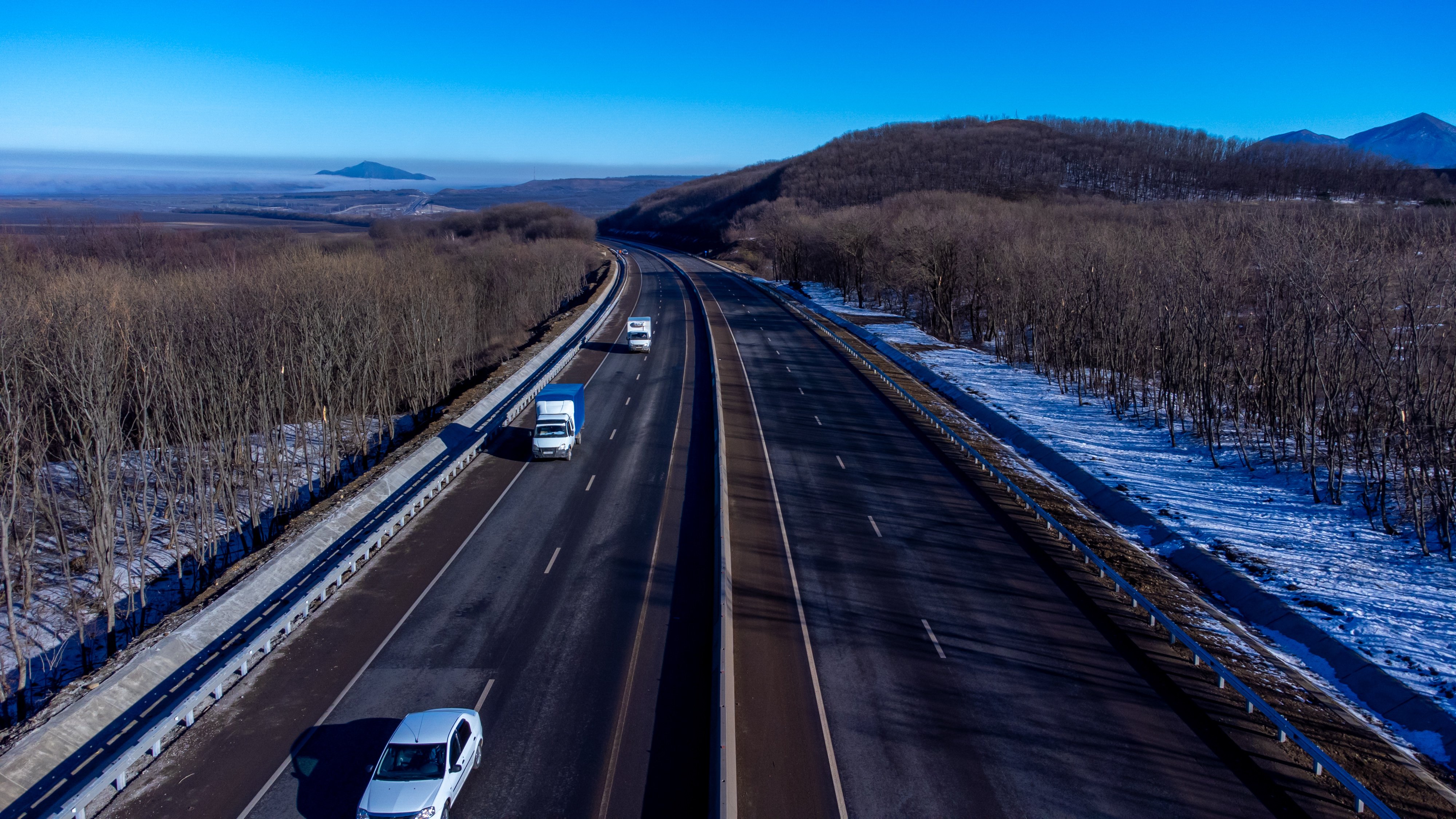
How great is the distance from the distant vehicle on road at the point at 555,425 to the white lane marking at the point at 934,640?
56.2ft

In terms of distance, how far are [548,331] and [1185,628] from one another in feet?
169

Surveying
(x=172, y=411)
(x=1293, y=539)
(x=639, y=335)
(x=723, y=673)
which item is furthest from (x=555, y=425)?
(x=1293, y=539)

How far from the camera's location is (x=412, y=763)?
12.4 meters

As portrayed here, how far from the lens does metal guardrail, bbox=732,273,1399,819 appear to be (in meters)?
12.4

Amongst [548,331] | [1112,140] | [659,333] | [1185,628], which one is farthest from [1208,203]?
[1112,140]

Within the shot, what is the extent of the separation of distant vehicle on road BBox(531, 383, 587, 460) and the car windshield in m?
18.5

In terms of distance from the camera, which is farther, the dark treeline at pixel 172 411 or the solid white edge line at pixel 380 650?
the dark treeline at pixel 172 411

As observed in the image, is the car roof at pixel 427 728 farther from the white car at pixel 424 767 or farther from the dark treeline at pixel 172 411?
the dark treeline at pixel 172 411

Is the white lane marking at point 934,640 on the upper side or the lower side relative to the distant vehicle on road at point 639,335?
lower

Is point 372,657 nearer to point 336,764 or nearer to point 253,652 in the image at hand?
point 253,652

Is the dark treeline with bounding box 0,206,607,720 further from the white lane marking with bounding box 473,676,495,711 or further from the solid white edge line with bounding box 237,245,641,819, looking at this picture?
the white lane marking with bounding box 473,676,495,711

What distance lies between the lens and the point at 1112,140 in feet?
589

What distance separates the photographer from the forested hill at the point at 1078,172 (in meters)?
130

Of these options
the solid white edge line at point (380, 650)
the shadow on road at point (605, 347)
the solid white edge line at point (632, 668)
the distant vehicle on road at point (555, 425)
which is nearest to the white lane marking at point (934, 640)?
the solid white edge line at point (632, 668)
